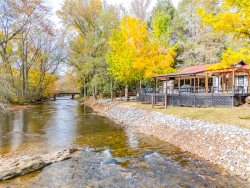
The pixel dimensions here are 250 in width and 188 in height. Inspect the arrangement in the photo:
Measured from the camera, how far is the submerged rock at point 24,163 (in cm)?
689

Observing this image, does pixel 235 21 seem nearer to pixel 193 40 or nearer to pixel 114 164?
pixel 114 164

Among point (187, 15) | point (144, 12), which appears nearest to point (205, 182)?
point (144, 12)

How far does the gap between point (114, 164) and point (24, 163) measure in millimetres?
3181

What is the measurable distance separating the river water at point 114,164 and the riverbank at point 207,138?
46cm

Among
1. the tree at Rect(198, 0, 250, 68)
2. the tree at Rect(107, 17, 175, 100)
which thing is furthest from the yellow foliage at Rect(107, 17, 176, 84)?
the tree at Rect(198, 0, 250, 68)

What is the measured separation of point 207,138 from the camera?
30.6 feet

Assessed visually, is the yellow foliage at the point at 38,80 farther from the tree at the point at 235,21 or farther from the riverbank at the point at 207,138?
the tree at the point at 235,21

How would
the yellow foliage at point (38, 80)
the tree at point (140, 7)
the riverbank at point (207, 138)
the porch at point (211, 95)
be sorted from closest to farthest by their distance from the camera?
the riverbank at point (207, 138) → the porch at point (211, 95) → the tree at point (140, 7) → the yellow foliage at point (38, 80)

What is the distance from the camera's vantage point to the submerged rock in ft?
22.6

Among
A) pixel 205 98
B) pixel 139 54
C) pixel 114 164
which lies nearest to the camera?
pixel 114 164

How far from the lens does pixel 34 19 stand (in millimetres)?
16266

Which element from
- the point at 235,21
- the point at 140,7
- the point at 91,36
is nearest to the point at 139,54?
the point at 91,36

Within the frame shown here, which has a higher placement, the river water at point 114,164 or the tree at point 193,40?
the tree at point 193,40

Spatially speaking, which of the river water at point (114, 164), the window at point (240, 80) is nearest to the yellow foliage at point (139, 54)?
the window at point (240, 80)
